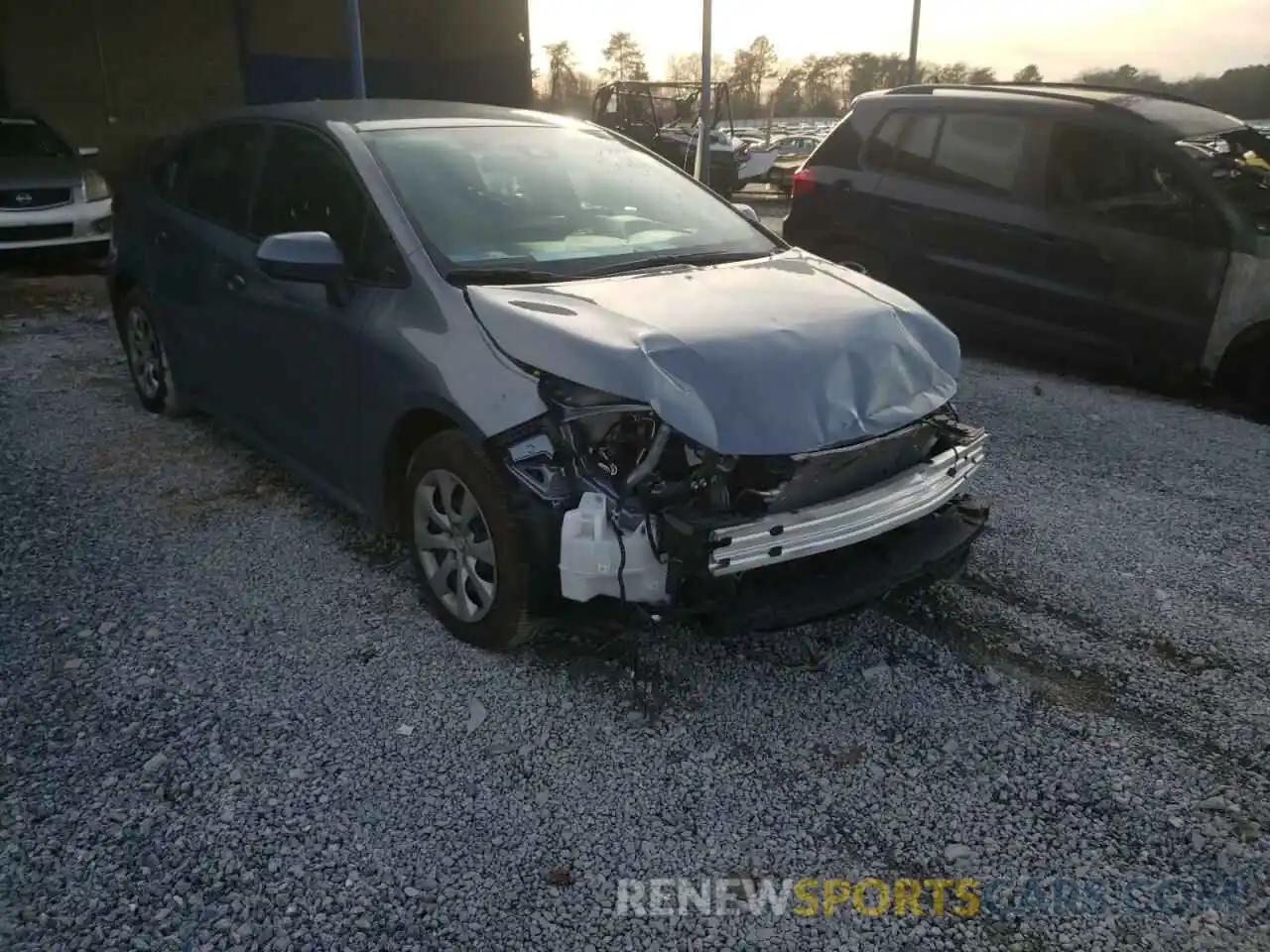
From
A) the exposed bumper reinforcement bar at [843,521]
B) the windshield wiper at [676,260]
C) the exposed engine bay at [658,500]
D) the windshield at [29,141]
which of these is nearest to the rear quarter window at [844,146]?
the windshield wiper at [676,260]

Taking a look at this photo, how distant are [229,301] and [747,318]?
7.88 feet

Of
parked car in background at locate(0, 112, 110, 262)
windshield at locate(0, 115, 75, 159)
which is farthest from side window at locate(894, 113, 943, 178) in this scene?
windshield at locate(0, 115, 75, 159)

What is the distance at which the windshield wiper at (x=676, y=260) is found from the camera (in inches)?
138

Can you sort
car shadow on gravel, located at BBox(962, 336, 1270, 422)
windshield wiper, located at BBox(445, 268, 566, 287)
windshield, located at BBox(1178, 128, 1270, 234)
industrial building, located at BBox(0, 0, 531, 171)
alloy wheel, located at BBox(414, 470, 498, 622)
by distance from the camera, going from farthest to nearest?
industrial building, located at BBox(0, 0, 531, 171), car shadow on gravel, located at BBox(962, 336, 1270, 422), windshield, located at BBox(1178, 128, 1270, 234), windshield wiper, located at BBox(445, 268, 566, 287), alloy wheel, located at BBox(414, 470, 498, 622)

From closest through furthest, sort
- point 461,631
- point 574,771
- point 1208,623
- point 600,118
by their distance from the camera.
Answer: point 574,771 < point 461,631 < point 1208,623 < point 600,118

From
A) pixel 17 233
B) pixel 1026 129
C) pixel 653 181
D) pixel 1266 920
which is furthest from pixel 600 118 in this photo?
pixel 1266 920

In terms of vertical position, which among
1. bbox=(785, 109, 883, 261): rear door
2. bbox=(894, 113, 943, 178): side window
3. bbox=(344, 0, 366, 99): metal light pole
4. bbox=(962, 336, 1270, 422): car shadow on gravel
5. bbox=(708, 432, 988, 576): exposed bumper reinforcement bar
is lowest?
bbox=(962, 336, 1270, 422): car shadow on gravel

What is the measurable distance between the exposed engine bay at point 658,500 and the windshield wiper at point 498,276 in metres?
0.57

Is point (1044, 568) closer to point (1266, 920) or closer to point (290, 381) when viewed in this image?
point (1266, 920)

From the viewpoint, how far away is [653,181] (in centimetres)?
424

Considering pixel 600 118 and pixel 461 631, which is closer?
pixel 461 631

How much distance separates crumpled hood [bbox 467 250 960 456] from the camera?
2770 millimetres

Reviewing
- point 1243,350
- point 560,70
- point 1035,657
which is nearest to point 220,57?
point 1243,350

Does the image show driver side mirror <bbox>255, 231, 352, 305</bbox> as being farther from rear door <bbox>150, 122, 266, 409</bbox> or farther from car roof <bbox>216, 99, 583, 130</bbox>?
rear door <bbox>150, 122, 266, 409</bbox>
